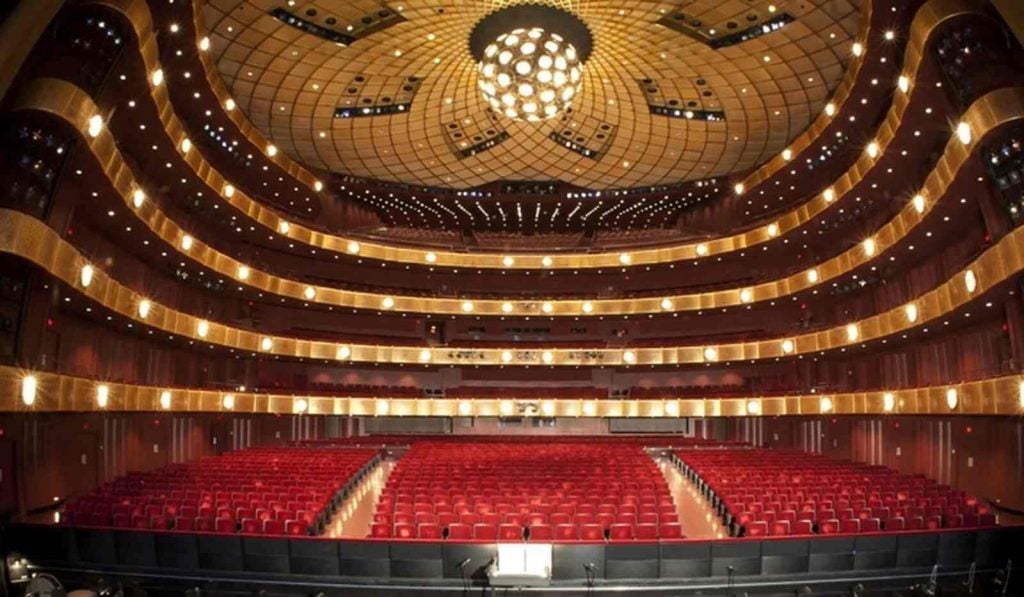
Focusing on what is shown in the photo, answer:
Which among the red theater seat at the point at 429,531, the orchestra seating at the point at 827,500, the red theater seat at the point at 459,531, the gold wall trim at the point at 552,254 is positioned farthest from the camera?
the gold wall trim at the point at 552,254

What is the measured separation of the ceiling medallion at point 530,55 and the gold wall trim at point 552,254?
30.0ft

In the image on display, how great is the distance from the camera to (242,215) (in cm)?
2870

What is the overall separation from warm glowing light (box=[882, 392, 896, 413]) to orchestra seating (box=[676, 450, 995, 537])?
1875 millimetres

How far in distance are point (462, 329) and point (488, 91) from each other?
713 inches

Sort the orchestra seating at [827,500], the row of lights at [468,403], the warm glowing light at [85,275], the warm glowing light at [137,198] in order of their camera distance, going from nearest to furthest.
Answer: the orchestra seating at [827,500], the row of lights at [468,403], the warm glowing light at [85,275], the warm glowing light at [137,198]

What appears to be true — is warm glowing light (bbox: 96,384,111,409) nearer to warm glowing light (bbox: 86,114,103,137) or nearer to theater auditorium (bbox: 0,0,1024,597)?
theater auditorium (bbox: 0,0,1024,597)

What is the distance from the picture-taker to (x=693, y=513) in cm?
1738

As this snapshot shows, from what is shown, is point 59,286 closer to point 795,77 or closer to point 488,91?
point 488,91

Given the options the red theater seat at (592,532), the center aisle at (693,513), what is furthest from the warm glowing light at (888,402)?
the red theater seat at (592,532)

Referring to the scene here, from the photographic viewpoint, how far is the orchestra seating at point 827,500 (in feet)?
46.0

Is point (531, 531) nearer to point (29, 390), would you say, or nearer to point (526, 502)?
point (526, 502)

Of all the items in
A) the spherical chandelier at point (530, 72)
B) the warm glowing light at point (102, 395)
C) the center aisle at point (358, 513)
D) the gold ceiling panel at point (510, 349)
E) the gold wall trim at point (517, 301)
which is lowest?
the center aisle at point (358, 513)

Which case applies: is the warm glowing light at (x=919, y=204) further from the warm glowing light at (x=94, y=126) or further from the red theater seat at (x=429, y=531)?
the warm glowing light at (x=94, y=126)

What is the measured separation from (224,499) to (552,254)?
1107 inches
